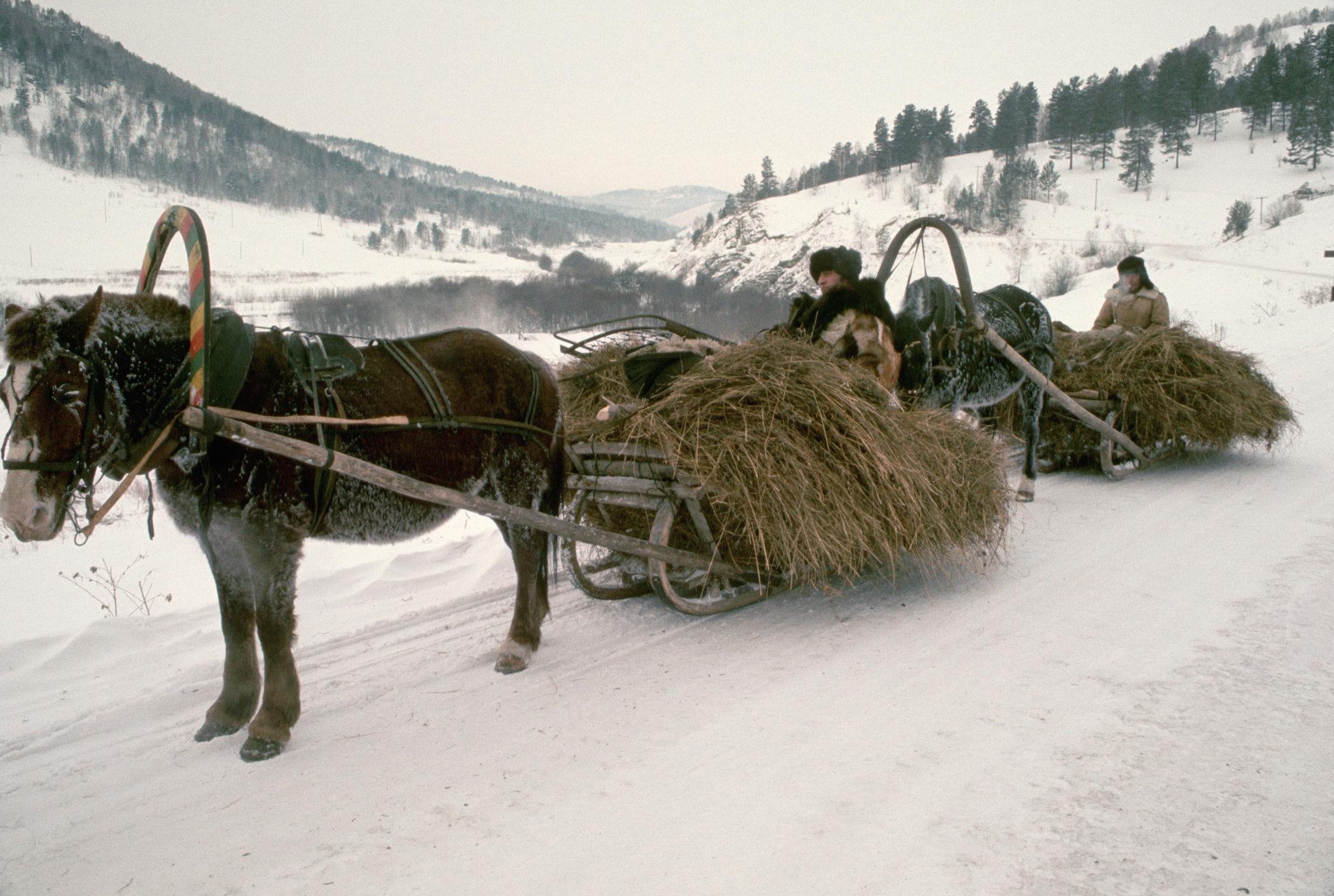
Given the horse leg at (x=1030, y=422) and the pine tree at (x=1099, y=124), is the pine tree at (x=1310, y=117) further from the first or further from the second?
the horse leg at (x=1030, y=422)

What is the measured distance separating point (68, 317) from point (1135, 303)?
324 inches

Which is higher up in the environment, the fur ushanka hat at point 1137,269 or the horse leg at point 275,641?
the fur ushanka hat at point 1137,269

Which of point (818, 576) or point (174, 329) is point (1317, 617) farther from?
point (174, 329)

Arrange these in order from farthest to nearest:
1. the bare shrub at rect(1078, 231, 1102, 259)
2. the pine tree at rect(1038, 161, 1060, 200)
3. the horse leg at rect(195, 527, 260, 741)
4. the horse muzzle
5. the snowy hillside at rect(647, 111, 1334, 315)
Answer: the pine tree at rect(1038, 161, 1060, 200)
the bare shrub at rect(1078, 231, 1102, 259)
the snowy hillside at rect(647, 111, 1334, 315)
the horse leg at rect(195, 527, 260, 741)
the horse muzzle

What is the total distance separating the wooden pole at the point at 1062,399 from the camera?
18.3ft

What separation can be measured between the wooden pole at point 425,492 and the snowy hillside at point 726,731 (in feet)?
1.42

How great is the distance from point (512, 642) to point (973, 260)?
38.8m

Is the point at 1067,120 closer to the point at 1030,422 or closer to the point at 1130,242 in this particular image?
the point at 1130,242

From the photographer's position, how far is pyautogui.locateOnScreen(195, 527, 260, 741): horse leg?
110 inches

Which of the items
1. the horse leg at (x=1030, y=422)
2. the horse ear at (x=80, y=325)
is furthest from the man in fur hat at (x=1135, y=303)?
the horse ear at (x=80, y=325)

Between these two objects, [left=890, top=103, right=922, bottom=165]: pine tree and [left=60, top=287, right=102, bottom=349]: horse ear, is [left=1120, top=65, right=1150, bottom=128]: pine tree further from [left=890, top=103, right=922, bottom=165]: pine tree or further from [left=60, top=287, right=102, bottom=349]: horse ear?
[left=60, top=287, right=102, bottom=349]: horse ear

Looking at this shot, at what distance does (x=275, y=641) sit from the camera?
2795 millimetres

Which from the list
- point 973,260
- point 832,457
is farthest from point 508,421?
point 973,260

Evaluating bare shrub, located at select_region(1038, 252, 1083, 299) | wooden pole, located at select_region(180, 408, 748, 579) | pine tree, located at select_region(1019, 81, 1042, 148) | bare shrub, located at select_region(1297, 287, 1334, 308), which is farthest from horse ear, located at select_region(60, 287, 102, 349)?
pine tree, located at select_region(1019, 81, 1042, 148)
